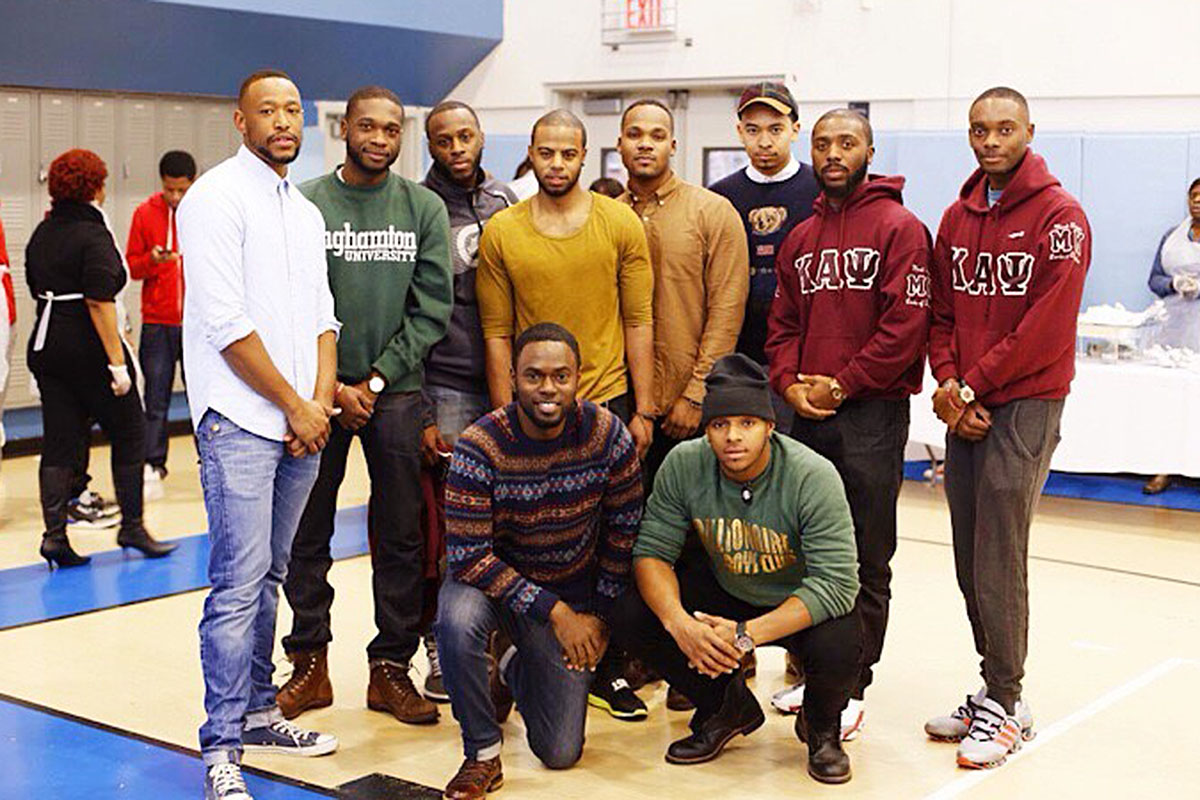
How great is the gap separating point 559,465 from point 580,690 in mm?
651

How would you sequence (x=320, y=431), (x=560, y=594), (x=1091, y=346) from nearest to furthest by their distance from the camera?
1. (x=320, y=431)
2. (x=560, y=594)
3. (x=1091, y=346)

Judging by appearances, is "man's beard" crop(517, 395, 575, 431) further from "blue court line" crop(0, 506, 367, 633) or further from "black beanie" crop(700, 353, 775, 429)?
"blue court line" crop(0, 506, 367, 633)

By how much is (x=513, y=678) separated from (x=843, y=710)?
0.92 m

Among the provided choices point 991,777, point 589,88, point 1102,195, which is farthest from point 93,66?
point 991,777

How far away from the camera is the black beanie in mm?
4430

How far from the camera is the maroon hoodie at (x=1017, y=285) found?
4.50 meters

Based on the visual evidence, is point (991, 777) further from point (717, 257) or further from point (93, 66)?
point (93, 66)

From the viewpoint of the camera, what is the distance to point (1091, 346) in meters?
8.50

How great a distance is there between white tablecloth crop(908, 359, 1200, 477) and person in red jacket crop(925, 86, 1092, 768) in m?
3.44

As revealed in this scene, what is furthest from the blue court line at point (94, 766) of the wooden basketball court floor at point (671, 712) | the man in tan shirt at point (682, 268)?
the man in tan shirt at point (682, 268)

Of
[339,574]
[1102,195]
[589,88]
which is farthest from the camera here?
[589,88]

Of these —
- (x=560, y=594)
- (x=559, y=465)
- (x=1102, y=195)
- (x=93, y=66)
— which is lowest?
(x=560, y=594)

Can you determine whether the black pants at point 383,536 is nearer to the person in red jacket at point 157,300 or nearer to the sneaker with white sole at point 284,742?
the sneaker with white sole at point 284,742

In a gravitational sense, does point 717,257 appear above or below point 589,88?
below
